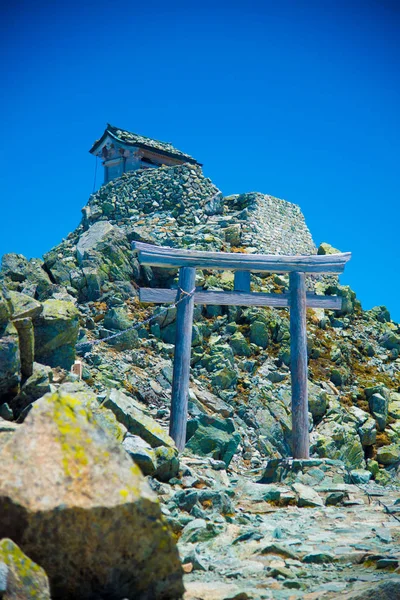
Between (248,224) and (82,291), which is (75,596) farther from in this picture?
(248,224)

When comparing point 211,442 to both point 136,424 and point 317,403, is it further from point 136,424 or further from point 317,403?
point 317,403

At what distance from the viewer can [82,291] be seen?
74.9 ft

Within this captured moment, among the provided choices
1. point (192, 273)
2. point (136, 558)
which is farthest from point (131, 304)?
point (136, 558)

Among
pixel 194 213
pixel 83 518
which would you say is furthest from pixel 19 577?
pixel 194 213

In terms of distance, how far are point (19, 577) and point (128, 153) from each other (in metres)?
35.0

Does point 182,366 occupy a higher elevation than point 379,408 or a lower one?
higher

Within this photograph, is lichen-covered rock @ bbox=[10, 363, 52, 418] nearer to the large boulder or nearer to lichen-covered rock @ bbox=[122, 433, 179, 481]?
lichen-covered rock @ bbox=[122, 433, 179, 481]

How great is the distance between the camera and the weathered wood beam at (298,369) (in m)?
13.9

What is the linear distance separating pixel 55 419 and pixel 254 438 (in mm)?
14067

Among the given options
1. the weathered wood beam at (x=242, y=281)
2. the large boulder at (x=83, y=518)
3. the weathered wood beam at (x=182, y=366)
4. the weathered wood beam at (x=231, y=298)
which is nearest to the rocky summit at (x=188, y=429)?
the large boulder at (x=83, y=518)

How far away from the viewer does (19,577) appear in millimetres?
3941

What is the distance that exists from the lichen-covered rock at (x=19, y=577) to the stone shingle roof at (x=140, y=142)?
113 feet

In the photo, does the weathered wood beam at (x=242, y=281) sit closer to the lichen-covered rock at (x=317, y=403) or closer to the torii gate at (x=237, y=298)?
the torii gate at (x=237, y=298)

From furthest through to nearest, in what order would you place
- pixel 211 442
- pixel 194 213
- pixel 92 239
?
pixel 194 213 → pixel 92 239 → pixel 211 442
